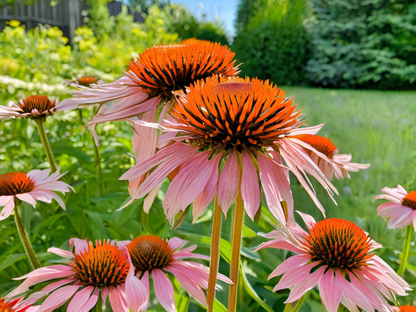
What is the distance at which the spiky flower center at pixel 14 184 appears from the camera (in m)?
0.84

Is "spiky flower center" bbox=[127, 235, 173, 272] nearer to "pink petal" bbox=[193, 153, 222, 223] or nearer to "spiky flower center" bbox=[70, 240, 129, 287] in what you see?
"spiky flower center" bbox=[70, 240, 129, 287]

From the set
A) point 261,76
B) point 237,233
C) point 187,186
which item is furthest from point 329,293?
point 261,76

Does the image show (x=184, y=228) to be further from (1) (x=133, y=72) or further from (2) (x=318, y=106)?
(2) (x=318, y=106)

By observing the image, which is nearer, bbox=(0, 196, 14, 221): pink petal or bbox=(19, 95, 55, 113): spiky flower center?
bbox=(0, 196, 14, 221): pink petal

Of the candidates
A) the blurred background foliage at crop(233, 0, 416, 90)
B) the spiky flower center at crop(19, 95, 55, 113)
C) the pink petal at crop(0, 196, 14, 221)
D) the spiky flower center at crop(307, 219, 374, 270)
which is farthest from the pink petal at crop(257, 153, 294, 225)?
the blurred background foliage at crop(233, 0, 416, 90)

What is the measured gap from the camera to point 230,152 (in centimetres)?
54

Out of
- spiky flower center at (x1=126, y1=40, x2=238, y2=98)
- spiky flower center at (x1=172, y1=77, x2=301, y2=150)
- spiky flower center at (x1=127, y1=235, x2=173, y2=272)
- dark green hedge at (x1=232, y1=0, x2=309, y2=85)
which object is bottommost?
spiky flower center at (x1=127, y1=235, x2=173, y2=272)

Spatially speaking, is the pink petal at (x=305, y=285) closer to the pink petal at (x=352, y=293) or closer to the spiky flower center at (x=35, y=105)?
the pink petal at (x=352, y=293)

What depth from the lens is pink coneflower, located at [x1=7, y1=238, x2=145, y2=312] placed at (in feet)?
1.96

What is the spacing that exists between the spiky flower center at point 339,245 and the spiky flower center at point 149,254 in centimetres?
29

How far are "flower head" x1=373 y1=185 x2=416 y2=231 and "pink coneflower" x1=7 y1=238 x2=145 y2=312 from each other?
670 millimetres

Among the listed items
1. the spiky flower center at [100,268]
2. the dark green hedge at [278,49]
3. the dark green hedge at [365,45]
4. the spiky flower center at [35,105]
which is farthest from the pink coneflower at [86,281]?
the dark green hedge at [365,45]

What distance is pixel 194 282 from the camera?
67 centimetres

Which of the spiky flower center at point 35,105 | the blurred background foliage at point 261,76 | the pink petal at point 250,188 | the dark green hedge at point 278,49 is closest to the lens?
the pink petal at point 250,188
